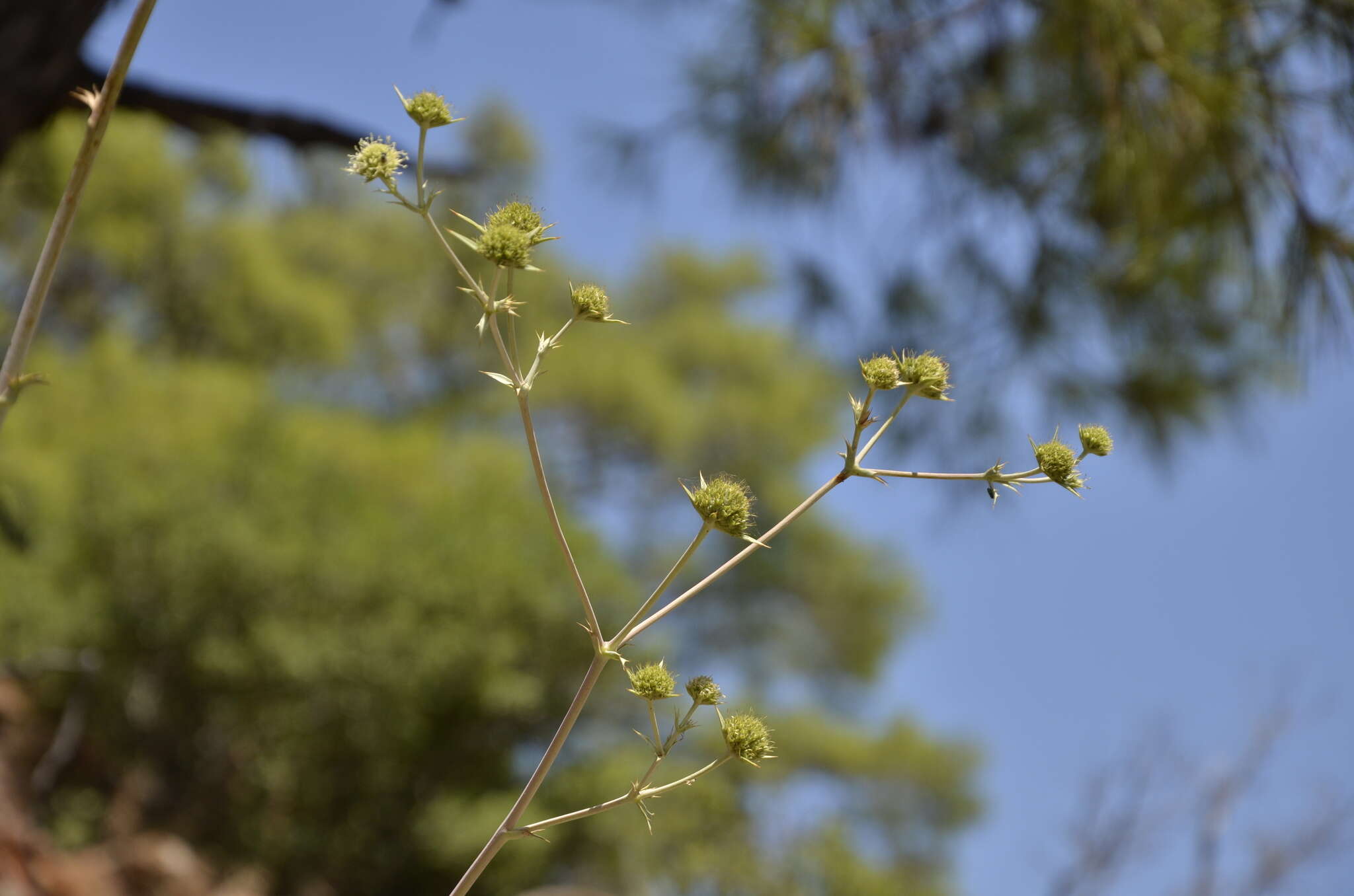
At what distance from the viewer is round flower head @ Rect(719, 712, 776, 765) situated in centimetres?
36

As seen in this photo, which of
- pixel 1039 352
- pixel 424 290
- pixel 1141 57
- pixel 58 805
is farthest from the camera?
pixel 424 290

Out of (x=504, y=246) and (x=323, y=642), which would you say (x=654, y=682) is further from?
(x=323, y=642)

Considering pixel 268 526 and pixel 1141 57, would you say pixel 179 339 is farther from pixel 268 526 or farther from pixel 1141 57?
pixel 1141 57

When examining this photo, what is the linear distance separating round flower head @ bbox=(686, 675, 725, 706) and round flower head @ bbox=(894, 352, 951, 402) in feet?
0.40

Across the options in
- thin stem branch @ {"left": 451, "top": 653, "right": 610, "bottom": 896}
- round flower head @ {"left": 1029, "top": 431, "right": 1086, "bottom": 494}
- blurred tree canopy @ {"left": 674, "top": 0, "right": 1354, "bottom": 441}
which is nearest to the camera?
thin stem branch @ {"left": 451, "top": 653, "right": 610, "bottom": 896}

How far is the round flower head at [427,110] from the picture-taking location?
1.26 feet

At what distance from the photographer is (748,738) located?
1.18 feet

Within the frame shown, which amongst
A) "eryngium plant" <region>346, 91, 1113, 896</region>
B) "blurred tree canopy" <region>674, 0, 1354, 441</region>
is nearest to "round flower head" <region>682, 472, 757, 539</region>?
"eryngium plant" <region>346, 91, 1113, 896</region>

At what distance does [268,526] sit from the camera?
5676 millimetres

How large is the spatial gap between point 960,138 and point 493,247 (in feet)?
7.39

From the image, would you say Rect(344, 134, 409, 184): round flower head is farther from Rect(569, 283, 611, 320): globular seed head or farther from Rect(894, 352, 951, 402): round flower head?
Rect(894, 352, 951, 402): round flower head

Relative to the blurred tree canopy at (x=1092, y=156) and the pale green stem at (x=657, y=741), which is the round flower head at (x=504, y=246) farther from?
the blurred tree canopy at (x=1092, y=156)

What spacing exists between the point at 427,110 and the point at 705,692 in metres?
0.22

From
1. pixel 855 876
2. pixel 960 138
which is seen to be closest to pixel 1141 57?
pixel 960 138
